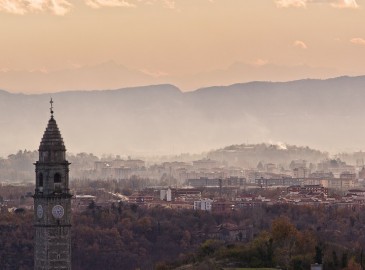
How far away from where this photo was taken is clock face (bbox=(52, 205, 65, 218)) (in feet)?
203

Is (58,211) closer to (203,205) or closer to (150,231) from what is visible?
(150,231)

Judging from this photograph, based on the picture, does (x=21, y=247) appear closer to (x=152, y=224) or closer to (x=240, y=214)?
(x=152, y=224)

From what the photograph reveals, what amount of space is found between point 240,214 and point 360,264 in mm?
72107

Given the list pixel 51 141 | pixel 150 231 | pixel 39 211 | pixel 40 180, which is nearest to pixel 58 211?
pixel 39 211

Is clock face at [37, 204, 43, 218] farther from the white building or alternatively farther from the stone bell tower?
the white building

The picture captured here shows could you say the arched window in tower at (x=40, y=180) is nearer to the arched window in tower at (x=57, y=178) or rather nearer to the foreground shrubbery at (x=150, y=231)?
the arched window in tower at (x=57, y=178)

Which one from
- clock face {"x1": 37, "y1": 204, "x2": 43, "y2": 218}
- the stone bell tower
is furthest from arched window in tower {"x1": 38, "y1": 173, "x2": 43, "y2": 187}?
clock face {"x1": 37, "y1": 204, "x2": 43, "y2": 218}

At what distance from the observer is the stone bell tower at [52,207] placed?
61.0 metres

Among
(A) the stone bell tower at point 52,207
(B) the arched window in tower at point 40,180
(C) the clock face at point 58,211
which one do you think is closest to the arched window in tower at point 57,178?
(A) the stone bell tower at point 52,207

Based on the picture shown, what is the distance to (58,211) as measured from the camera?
62062 millimetres

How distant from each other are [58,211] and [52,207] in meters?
0.24

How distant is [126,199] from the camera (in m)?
176

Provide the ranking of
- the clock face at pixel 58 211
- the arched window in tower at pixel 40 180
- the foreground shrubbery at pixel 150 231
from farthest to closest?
1. the foreground shrubbery at pixel 150 231
2. the arched window in tower at pixel 40 180
3. the clock face at pixel 58 211

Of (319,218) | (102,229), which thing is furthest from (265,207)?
(102,229)
